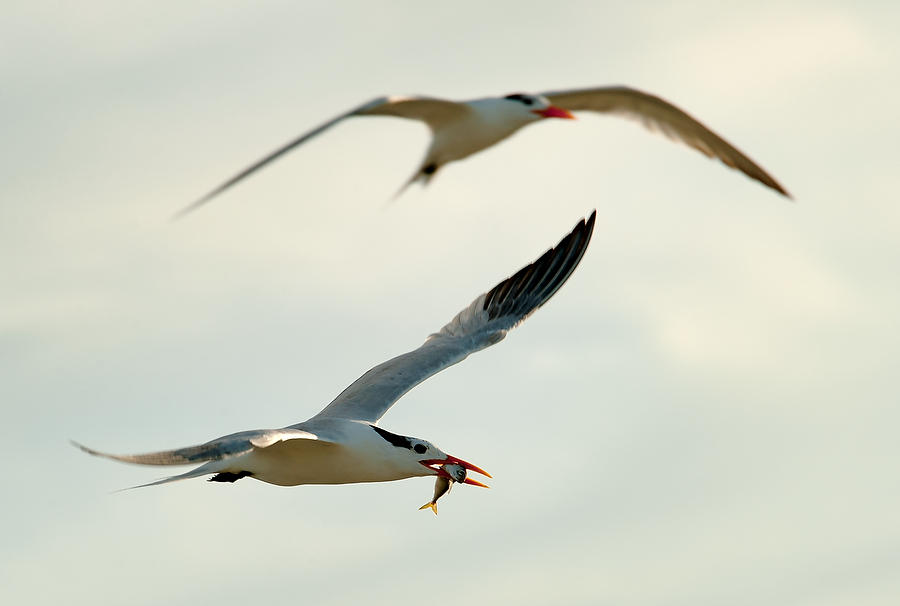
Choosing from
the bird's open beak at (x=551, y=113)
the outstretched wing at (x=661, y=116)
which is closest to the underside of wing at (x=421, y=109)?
the bird's open beak at (x=551, y=113)

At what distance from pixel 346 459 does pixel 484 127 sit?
4097 mm

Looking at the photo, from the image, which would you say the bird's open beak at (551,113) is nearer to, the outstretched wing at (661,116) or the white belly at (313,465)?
the outstretched wing at (661,116)

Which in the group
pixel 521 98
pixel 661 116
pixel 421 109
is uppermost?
pixel 661 116

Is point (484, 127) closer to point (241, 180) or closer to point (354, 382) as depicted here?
point (241, 180)

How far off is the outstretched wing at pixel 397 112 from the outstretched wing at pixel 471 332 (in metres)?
4.72

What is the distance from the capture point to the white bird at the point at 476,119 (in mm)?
15531

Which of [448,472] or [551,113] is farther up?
[551,113]

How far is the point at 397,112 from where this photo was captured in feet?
53.4

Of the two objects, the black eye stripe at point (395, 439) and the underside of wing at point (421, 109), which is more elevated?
the underside of wing at point (421, 109)

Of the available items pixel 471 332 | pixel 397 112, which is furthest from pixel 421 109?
pixel 471 332

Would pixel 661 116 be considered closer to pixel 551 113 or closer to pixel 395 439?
pixel 551 113

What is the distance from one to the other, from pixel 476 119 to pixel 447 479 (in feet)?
15.3

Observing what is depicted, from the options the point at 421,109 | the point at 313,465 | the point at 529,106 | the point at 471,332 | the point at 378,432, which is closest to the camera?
the point at 421,109

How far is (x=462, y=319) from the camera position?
75.8 feet
